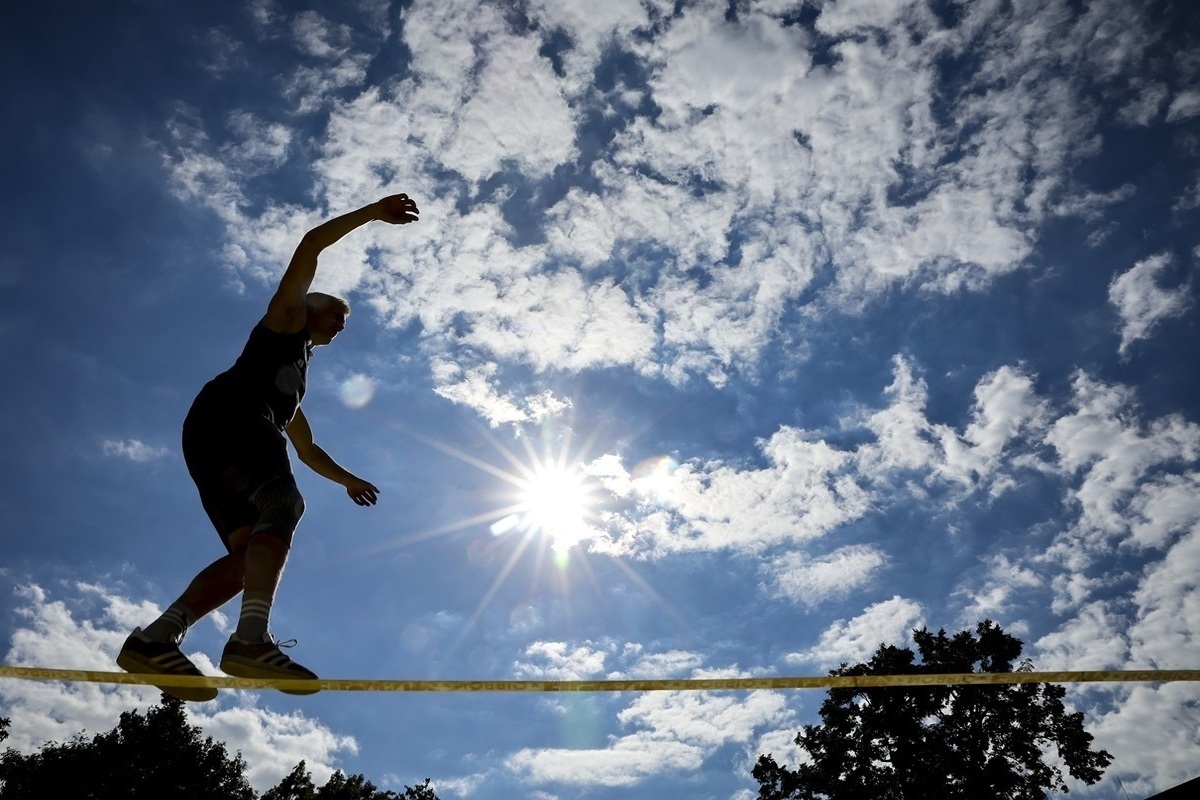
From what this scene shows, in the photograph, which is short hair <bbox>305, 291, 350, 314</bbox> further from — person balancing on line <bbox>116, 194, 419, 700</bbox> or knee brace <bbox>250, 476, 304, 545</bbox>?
knee brace <bbox>250, 476, 304, 545</bbox>

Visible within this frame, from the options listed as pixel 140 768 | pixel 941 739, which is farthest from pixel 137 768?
pixel 941 739

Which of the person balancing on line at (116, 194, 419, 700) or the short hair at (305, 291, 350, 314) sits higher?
the short hair at (305, 291, 350, 314)

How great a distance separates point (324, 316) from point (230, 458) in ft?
3.46

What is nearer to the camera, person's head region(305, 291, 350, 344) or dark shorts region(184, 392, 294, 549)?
dark shorts region(184, 392, 294, 549)

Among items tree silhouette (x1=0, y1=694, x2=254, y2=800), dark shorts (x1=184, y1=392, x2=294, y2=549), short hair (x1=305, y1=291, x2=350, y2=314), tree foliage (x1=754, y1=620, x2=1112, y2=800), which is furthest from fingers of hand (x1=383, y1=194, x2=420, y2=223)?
tree silhouette (x1=0, y1=694, x2=254, y2=800)

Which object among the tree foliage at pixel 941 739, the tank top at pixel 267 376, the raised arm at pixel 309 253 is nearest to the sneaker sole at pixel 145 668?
the tank top at pixel 267 376

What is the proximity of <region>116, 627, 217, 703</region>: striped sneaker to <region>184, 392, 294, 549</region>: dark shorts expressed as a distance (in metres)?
0.58

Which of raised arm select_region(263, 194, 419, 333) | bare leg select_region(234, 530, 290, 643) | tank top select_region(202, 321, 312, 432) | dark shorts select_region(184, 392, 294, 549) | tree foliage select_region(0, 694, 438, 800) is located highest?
tree foliage select_region(0, 694, 438, 800)

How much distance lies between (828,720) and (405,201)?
132ft

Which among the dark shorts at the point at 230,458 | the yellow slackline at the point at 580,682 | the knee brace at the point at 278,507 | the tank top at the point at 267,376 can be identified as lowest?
the yellow slackline at the point at 580,682

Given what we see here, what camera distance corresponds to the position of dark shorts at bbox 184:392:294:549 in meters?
3.64

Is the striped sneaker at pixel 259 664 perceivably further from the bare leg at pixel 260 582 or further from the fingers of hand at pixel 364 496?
the fingers of hand at pixel 364 496

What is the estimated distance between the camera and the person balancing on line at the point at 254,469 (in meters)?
3.28

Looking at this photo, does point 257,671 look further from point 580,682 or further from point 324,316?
point 324,316
